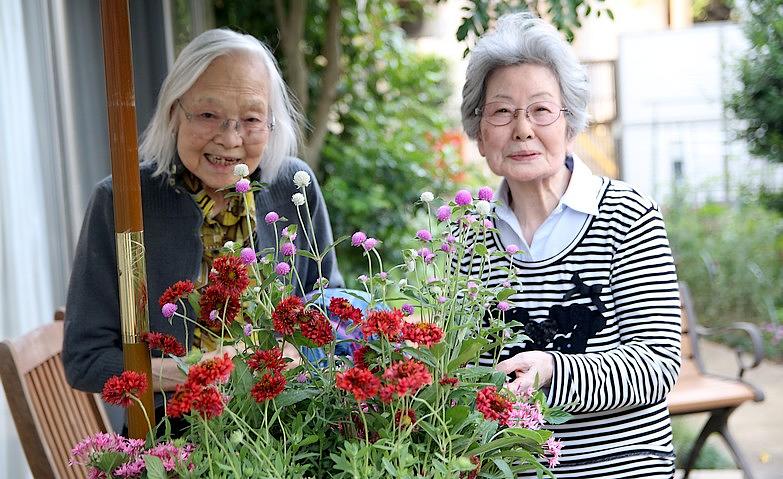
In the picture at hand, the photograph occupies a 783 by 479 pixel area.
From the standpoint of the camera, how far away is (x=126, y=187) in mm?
1273

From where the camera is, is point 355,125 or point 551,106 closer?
point 551,106

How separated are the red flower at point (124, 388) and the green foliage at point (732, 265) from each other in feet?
21.3

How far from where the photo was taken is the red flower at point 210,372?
1.05m

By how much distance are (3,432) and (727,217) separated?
6.52 meters

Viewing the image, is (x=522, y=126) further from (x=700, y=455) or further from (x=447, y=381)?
(x=700, y=455)

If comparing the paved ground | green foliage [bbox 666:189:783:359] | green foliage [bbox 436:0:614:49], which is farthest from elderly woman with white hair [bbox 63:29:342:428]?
green foliage [bbox 666:189:783:359]

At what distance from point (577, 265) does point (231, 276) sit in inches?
29.3

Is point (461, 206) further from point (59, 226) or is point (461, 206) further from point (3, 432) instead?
point (59, 226)

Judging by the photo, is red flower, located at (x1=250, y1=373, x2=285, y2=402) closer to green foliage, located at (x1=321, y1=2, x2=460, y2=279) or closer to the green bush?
the green bush

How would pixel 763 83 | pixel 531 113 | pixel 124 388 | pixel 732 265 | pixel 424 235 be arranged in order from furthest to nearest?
pixel 732 265, pixel 763 83, pixel 531 113, pixel 424 235, pixel 124 388

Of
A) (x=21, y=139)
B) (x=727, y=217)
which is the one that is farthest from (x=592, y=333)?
(x=727, y=217)

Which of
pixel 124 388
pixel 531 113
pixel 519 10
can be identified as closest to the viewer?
pixel 124 388

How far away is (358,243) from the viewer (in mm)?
1260

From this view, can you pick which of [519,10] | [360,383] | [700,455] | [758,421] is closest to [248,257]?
[360,383]
